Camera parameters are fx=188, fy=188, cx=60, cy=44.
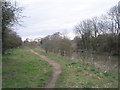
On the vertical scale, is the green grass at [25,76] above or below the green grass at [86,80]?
above

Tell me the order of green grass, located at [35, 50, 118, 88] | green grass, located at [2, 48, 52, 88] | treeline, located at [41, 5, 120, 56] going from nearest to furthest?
green grass, located at [2, 48, 52, 88] < green grass, located at [35, 50, 118, 88] < treeline, located at [41, 5, 120, 56]

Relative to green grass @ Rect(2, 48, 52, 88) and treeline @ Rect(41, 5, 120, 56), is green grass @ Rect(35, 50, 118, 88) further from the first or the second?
treeline @ Rect(41, 5, 120, 56)

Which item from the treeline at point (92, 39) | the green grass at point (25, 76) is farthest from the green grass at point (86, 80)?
the treeline at point (92, 39)

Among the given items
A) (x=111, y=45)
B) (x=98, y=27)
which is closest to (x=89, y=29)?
(x=98, y=27)

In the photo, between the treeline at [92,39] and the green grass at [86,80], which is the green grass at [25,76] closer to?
the green grass at [86,80]

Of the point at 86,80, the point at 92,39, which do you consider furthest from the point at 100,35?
the point at 86,80

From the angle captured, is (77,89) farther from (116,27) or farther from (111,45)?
(116,27)

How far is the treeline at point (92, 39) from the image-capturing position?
34.8m

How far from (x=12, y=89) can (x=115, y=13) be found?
4170 cm

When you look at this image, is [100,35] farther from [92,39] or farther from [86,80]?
[86,80]

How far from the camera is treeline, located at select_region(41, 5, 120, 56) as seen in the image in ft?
114

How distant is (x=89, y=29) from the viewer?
6191 centimetres

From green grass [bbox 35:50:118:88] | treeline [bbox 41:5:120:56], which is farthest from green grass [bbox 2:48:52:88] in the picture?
treeline [bbox 41:5:120:56]

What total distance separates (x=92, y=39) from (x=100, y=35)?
13.7ft
